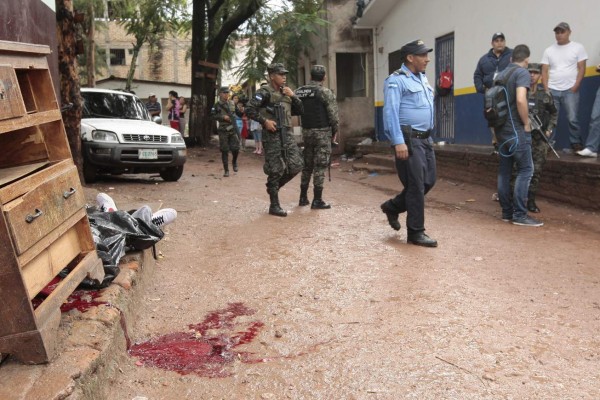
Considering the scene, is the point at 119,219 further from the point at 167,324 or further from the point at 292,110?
the point at 292,110

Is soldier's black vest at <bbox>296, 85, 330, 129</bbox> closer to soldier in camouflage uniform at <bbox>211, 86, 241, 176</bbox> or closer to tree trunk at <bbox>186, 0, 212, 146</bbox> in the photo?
soldier in camouflage uniform at <bbox>211, 86, 241, 176</bbox>

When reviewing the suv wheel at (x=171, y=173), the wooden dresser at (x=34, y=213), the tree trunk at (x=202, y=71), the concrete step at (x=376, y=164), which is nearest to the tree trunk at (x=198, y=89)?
the tree trunk at (x=202, y=71)

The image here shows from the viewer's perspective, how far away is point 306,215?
7.23 metres

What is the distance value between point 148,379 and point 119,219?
5.03 ft

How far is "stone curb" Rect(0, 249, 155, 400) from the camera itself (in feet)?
7.37

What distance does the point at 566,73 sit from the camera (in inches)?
322

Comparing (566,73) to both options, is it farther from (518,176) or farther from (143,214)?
(143,214)

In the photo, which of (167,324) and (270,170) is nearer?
(167,324)

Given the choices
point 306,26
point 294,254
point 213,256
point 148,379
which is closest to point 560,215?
point 294,254

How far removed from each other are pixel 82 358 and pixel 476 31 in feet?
34.2

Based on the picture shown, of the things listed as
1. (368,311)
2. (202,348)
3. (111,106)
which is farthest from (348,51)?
(202,348)

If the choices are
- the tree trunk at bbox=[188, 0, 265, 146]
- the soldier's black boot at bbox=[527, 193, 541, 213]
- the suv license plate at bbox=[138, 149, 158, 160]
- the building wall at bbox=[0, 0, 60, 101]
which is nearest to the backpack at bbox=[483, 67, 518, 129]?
the soldier's black boot at bbox=[527, 193, 541, 213]

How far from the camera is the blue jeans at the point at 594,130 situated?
7.88 metres

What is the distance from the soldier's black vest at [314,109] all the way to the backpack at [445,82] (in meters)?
5.59
